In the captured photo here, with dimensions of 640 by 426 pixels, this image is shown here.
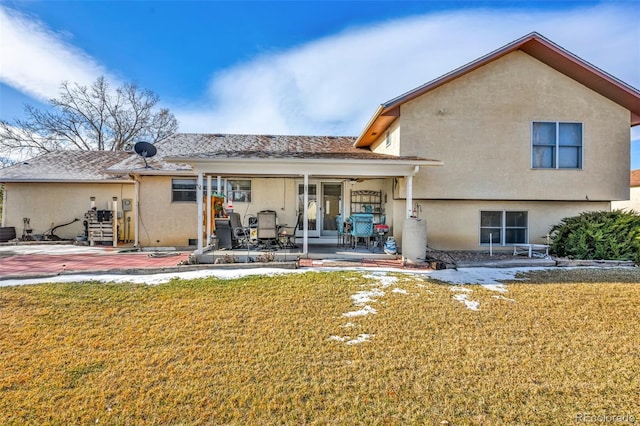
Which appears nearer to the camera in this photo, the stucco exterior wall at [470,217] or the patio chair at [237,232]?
the patio chair at [237,232]

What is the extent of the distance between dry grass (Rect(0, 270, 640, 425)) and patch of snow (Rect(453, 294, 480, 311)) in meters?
0.11

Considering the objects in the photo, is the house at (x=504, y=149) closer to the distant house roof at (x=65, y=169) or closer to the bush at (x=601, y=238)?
Result: the bush at (x=601, y=238)

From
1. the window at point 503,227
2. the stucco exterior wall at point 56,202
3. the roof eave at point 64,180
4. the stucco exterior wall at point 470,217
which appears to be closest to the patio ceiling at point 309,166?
the stucco exterior wall at point 470,217

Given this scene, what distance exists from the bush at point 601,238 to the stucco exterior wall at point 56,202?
646 inches

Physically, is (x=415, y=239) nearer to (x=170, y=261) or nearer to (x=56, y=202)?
(x=170, y=261)

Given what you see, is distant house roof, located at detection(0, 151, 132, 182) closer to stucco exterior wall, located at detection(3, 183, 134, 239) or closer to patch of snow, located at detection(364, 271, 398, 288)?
stucco exterior wall, located at detection(3, 183, 134, 239)

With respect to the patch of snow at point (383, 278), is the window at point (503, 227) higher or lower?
higher

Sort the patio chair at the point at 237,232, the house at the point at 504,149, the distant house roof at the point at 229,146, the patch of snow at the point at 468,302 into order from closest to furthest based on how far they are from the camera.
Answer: the patch of snow at the point at 468,302
the patio chair at the point at 237,232
the house at the point at 504,149
the distant house roof at the point at 229,146

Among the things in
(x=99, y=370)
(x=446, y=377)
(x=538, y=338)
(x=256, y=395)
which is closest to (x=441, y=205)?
(x=538, y=338)

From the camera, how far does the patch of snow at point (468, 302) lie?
554 cm

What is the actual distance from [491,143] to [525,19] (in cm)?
467

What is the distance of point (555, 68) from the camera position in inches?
420

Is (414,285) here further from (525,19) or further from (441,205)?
(525,19)

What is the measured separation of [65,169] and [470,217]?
1731 cm
